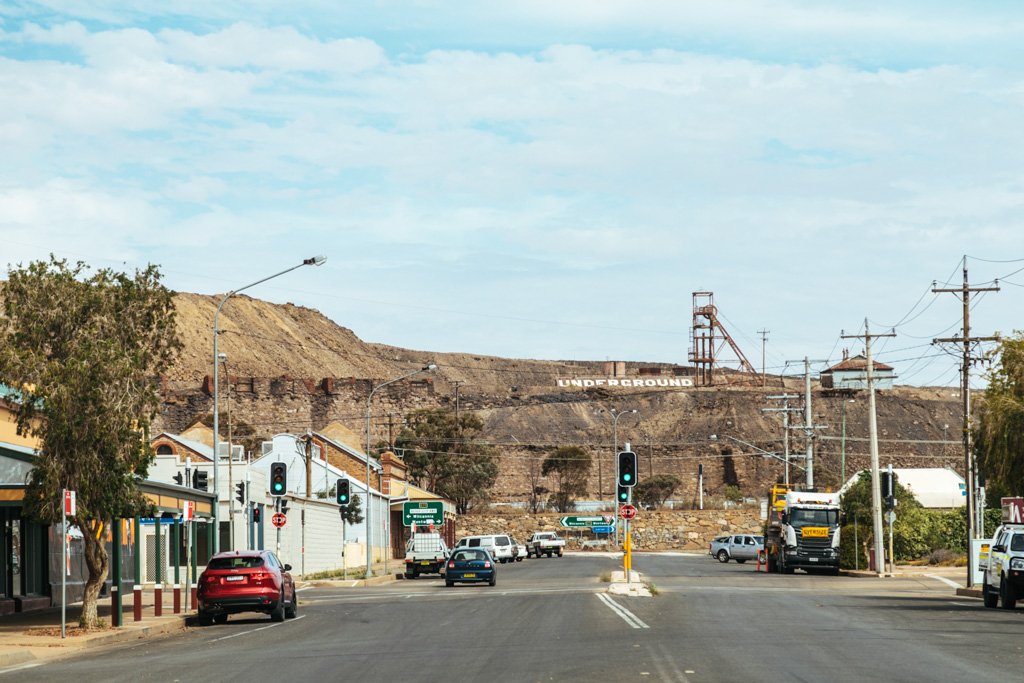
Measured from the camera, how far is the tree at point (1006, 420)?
1261 inches

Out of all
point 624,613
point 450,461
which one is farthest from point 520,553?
point 624,613

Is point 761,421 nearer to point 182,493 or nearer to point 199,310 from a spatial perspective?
point 199,310

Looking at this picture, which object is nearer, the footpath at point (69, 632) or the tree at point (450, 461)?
the footpath at point (69, 632)

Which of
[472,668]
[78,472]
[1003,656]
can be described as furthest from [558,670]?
[78,472]

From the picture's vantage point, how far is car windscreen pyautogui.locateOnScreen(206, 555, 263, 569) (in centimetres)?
2856

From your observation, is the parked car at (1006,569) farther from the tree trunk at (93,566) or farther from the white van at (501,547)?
the white van at (501,547)

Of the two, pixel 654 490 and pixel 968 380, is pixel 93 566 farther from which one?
pixel 654 490

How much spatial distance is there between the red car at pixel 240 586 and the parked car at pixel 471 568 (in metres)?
16.2

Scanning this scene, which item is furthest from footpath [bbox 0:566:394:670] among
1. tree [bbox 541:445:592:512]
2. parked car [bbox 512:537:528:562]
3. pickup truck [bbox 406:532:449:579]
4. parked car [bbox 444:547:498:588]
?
tree [bbox 541:445:592:512]

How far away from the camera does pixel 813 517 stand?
5259 cm

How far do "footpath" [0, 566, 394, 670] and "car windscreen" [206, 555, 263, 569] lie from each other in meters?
1.45

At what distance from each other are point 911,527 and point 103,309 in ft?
149

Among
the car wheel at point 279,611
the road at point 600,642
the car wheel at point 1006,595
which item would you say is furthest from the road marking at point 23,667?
the car wheel at point 1006,595

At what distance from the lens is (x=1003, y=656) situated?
60.1ft
